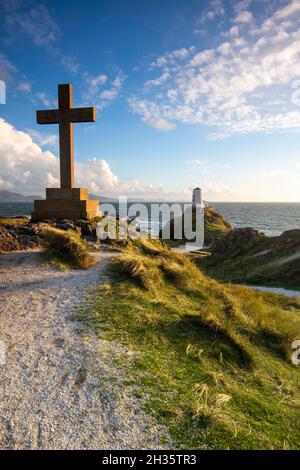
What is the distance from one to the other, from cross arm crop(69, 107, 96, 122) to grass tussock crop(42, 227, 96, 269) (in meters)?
4.55

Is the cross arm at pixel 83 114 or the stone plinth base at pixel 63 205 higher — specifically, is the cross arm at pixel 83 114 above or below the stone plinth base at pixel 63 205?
above

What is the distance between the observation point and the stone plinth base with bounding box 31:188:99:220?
11.0 m

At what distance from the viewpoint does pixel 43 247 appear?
26.9 ft

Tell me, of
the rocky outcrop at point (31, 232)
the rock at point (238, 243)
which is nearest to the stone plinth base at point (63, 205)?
the rocky outcrop at point (31, 232)

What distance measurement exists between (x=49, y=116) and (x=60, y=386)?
9.81 metres

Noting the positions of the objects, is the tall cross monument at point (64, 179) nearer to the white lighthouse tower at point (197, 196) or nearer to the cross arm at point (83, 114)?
the cross arm at point (83, 114)

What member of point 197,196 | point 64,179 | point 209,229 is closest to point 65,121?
point 64,179

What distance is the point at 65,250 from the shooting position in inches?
320

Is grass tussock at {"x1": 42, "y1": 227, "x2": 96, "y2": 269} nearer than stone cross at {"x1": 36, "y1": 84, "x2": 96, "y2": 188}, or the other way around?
grass tussock at {"x1": 42, "y1": 227, "x2": 96, "y2": 269}

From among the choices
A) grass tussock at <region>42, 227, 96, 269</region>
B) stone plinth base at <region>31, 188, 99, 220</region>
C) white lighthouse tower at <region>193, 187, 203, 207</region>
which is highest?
white lighthouse tower at <region>193, 187, 203, 207</region>

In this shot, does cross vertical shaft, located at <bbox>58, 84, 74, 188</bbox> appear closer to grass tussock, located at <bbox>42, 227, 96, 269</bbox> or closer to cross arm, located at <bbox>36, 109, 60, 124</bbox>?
cross arm, located at <bbox>36, 109, 60, 124</bbox>

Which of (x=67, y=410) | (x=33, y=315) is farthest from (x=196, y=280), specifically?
(x=67, y=410)

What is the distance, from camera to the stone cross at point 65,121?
10891mm

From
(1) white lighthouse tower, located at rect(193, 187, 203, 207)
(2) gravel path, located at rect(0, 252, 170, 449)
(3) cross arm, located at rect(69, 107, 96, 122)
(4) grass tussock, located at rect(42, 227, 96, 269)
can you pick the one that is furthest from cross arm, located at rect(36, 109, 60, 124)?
(1) white lighthouse tower, located at rect(193, 187, 203, 207)
